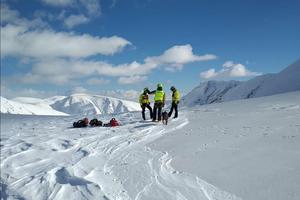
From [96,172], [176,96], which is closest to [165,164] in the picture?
[96,172]

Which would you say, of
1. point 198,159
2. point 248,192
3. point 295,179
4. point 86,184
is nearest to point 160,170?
point 198,159

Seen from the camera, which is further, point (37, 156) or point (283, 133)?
point (37, 156)

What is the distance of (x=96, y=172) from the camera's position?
878 centimetres

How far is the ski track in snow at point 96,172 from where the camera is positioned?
23.4ft

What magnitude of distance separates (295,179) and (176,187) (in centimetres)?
237

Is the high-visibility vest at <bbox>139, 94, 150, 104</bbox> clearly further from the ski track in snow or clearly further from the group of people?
the ski track in snow

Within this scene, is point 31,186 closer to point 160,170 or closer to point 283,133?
point 160,170

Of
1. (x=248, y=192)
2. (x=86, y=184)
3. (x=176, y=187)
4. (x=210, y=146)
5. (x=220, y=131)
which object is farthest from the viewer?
(x=220, y=131)

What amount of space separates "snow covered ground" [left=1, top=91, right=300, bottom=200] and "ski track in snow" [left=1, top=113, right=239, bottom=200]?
0.06 feet

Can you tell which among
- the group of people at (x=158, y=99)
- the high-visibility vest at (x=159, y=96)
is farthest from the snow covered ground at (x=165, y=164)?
the high-visibility vest at (x=159, y=96)

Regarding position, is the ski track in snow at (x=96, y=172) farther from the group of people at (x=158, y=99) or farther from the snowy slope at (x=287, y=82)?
the snowy slope at (x=287, y=82)

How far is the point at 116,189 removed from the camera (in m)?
7.40

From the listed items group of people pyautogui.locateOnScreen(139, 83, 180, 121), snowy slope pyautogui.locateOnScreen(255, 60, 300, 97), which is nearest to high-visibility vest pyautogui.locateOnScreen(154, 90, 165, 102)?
group of people pyautogui.locateOnScreen(139, 83, 180, 121)

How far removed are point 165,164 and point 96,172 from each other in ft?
6.02
